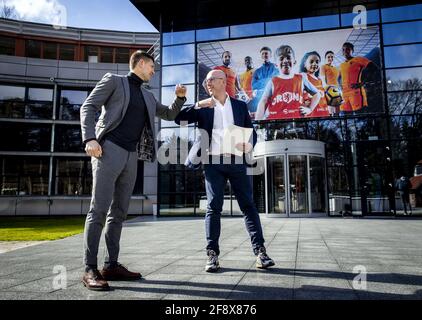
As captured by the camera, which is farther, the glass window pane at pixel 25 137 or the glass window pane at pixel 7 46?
the glass window pane at pixel 7 46

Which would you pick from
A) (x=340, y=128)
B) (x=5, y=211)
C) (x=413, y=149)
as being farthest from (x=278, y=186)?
(x=5, y=211)

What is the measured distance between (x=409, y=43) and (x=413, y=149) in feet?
16.0

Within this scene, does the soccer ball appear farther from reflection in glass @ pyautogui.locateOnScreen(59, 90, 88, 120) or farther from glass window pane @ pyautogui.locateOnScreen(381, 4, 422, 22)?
reflection in glass @ pyautogui.locateOnScreen(59, 90, 88, 120)

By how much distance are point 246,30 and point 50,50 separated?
40.0ft

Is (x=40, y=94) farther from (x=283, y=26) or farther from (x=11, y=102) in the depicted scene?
(x=283, y=26)

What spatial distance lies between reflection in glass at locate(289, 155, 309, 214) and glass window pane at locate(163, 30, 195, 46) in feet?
27.1

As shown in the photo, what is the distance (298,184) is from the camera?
1407cm

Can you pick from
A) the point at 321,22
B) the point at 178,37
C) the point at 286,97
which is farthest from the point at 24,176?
the point at 321,22

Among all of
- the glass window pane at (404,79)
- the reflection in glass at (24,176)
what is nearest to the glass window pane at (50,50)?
the reflection in glass at (24,176)

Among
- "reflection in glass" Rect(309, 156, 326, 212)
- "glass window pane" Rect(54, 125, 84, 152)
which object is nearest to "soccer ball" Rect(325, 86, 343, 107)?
"reflection in glass" Rect(309, 156, 326, 212)

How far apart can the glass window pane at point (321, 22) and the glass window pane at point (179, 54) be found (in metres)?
5.65

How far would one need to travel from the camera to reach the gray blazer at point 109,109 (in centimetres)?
299

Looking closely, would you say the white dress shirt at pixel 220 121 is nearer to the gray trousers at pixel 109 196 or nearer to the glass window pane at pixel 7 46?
the gray trousers at pixel 109 196
